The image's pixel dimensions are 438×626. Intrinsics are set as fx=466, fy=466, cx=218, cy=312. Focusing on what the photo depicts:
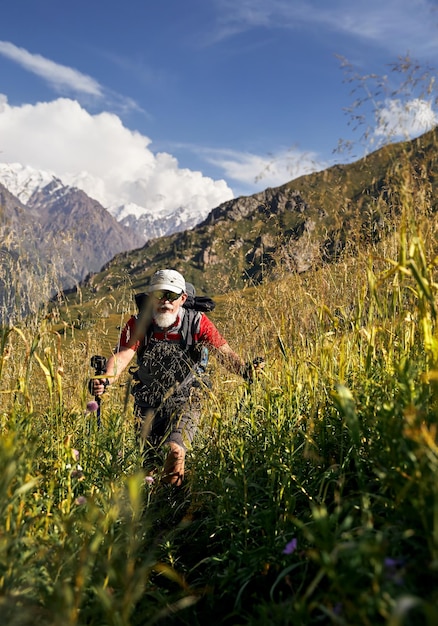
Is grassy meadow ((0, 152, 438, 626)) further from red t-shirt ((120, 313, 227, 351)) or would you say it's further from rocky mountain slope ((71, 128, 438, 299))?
red t-shirt ((120, 313, 227, 351))

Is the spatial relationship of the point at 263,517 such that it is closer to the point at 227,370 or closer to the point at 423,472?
the point at 423,472

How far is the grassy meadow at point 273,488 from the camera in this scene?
148 cm

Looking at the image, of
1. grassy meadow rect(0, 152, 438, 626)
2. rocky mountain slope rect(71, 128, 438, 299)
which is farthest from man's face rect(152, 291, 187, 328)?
grassy meadow rect(0, 152, 438, 626)

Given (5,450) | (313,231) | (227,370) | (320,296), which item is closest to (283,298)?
(320,296)

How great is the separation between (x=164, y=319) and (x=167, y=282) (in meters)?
0.41

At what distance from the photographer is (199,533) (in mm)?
3045

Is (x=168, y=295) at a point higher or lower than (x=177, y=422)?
higher

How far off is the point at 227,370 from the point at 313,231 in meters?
1.71

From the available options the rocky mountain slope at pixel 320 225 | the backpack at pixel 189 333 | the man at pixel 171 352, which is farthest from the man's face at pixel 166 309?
the rocky mountain slope at pixel 320 225

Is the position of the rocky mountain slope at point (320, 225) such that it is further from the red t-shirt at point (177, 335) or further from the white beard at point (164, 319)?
the white beard at point (164, 319)


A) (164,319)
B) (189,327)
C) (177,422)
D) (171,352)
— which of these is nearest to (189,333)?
(189,327)

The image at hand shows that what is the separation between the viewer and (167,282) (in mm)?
5160

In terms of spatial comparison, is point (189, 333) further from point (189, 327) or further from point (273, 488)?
point (273, 488)

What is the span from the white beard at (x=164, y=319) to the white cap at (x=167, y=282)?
0.28m
